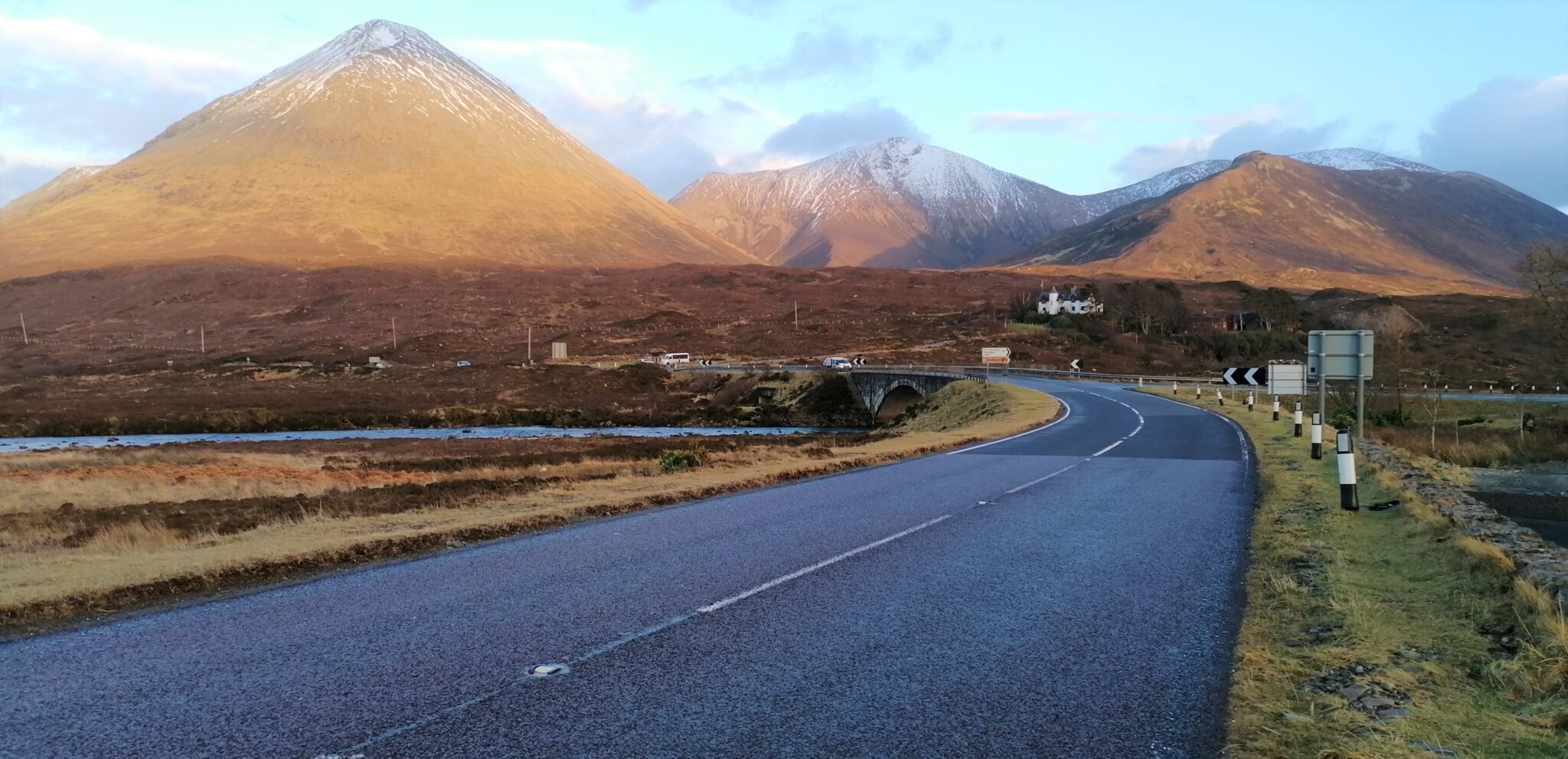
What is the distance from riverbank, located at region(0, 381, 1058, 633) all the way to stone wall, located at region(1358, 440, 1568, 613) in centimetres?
1044

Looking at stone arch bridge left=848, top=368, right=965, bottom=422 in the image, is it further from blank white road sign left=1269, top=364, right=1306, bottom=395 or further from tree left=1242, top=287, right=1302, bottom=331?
tree left=1242, top=287, right=1302, bottom=331

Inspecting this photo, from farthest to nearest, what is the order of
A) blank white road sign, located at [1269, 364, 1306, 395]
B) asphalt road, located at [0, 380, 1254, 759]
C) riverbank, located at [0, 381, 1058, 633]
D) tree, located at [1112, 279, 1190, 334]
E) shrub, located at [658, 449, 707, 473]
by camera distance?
tree, located at [1112, 279, 1190, 334] < blank white road sign, located at [1269, 364, 1306, 395] < shrub, located at [658, 449, 707, 473] < riverbank, located at [0, 381, 1058, 633] < asphalt road, located at [0, 380, 1254, 759]

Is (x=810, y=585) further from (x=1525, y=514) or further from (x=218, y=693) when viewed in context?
(x=1525, y=514)

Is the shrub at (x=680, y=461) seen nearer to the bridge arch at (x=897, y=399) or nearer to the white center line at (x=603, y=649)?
the white center line at (x=603, y=649)

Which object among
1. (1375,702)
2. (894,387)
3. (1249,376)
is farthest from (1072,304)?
(1375,702)

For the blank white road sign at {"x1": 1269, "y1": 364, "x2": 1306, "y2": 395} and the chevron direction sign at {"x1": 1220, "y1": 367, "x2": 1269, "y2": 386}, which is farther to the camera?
the chevron direction sign at {"x1": 1220, "y1": 367, "x2": 1269, "y2": 386}

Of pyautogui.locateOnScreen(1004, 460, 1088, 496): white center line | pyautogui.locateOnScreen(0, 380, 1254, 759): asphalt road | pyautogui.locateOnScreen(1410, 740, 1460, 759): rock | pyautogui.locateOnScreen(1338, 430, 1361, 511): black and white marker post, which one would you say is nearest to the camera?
pyautogui.locateOnScreen(1410, 740, 1460, 759): rock

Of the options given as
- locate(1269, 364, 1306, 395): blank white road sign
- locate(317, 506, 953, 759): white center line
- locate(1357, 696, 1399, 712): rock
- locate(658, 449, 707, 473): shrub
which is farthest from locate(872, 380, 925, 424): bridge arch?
locate(1357, 696, 1399, 712): rock

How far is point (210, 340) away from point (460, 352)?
38638 millimetres

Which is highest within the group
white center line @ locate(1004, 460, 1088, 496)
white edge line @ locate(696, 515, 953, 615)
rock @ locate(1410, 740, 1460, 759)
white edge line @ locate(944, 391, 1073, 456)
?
rock @ locate(1410, 740, 1460, 759)

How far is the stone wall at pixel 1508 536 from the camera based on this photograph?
303 inches

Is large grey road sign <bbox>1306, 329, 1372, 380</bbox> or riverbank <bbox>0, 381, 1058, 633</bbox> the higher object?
large grey road sign <bbox>1306, 329, 1372, 380</bbox>

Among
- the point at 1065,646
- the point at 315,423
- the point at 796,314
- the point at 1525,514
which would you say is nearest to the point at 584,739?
the point at 1065,646

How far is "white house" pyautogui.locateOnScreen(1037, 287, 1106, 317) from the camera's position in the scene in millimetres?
131875
